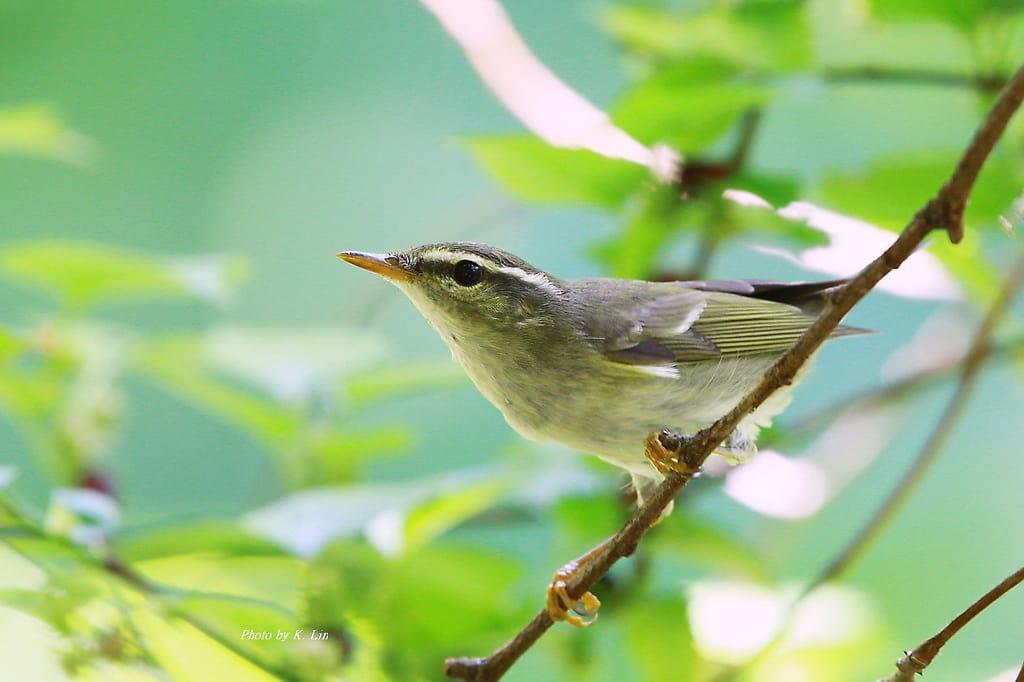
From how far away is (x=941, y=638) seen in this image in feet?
3.40

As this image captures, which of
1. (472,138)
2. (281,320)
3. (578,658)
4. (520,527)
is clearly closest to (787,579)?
(520,527)

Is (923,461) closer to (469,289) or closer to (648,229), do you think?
(648,229)

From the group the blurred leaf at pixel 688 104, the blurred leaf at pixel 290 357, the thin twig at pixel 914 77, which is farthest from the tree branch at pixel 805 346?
the blurred leaf at pixel 290 357

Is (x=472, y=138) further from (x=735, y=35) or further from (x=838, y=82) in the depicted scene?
(x=838, y=82)

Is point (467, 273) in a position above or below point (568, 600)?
above

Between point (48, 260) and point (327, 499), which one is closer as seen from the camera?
point (327, 499)

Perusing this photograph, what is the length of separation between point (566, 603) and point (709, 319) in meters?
0.71

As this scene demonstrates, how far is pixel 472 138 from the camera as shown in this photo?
1.98 meters

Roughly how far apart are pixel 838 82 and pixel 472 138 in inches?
32.0

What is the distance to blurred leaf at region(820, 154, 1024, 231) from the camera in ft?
5.84

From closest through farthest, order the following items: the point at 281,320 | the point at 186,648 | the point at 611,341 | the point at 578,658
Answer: the point at 186,648
the point at 611,341
the point at 578,658
the point at 281,320

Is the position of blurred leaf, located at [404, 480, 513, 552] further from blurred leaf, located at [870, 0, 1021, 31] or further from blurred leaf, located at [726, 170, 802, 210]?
blurred leaf, located at [870, 0, 1021, 31]

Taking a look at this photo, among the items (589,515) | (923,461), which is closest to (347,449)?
(589,515)

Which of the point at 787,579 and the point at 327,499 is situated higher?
the point at 787,579
